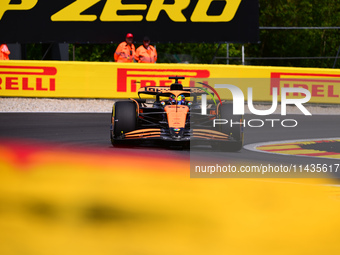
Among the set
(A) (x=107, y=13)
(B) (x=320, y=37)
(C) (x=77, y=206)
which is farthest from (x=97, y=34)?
(B) (x=320, y=37)

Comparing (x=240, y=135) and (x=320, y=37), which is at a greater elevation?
(x=320, y=37)

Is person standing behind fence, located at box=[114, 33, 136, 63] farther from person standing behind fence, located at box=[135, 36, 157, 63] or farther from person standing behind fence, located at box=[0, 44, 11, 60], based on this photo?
person standing behind fence, located at box=[0, 44, 11, 60]

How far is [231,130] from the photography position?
11031 mm

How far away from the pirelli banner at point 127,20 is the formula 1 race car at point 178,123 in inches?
381

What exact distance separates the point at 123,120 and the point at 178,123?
82 cm

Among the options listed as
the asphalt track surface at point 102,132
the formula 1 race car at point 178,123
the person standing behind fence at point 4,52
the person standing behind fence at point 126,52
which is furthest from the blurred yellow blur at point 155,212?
the person standing behind fence at point 4,52

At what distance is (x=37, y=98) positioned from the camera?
1817 centimetres

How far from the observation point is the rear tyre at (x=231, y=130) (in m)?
11.0

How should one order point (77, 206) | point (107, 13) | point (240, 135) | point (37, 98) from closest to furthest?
point (77, 206) → point (240, 135) → point (37, 98) → point (107, 13)

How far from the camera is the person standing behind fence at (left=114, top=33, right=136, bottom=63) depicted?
1981 cm

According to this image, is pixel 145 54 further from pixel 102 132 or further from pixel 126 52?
pixel 102 132

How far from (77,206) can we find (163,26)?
14.9 m

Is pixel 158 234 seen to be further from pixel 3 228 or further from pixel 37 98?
pixel 37 98

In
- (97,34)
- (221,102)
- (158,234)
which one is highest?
(97,34)
